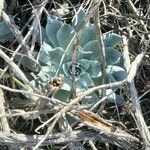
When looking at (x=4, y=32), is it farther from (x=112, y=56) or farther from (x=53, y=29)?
(x=112, y=56)

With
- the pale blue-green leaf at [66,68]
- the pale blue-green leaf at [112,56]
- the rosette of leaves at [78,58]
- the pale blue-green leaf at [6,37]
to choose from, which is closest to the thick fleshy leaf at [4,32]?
the pale blue-green leaf at [6,37]

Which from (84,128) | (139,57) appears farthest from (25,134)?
(139,57)

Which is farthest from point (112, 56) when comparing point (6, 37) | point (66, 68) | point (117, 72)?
point (6, 37)

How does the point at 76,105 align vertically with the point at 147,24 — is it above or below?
below

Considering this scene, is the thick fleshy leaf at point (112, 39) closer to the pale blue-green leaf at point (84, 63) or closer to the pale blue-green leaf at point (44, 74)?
the pale blue-green leaf at point (84, 63)

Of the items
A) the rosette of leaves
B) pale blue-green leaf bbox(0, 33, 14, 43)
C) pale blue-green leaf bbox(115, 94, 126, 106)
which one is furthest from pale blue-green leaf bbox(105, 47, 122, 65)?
pale blue-green leaf bbox(0, 33, 14, 43)

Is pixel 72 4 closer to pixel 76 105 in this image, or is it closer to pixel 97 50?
pixel 97 50
